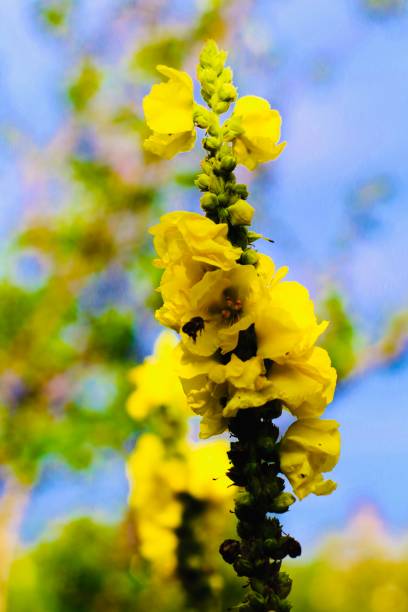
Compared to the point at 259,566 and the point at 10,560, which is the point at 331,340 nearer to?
the point at 10,560

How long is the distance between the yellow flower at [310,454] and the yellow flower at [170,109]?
87cm

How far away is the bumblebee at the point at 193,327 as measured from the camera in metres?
1.79

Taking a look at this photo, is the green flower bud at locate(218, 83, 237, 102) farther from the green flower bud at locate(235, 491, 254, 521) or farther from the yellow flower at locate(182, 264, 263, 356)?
the green flower bud at locate(235, 491, 254, 521)

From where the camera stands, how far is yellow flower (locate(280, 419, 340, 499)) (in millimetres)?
1834

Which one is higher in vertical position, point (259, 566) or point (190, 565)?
point (190, 565)

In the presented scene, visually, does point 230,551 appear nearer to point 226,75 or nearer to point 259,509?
point 259,509

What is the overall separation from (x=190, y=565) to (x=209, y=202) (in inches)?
109

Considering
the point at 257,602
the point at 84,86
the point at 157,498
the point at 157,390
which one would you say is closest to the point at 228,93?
the point at 257,602

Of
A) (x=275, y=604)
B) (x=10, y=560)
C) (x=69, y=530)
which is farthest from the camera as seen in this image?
(x=69, y=530)

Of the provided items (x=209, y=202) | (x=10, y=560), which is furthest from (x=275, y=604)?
(x=10, y=560)

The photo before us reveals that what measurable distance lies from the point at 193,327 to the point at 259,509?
0.49m

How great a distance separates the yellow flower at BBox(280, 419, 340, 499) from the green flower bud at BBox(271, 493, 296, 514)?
0.18ft

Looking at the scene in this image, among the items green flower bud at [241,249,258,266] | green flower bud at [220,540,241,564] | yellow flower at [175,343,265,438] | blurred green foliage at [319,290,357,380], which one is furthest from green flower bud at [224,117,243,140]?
blurred green foliage at [319,290,357,380]

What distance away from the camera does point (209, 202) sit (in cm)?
184
